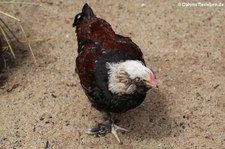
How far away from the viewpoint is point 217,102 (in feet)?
16.4

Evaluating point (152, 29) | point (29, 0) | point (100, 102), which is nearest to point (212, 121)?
point (100, 102)

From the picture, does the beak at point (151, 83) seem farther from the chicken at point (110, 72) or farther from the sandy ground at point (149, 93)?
the sandy ground at point (149, 93)

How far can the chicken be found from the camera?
166 inches

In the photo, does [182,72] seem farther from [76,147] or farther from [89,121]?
[76,147]

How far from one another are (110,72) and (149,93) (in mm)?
1071

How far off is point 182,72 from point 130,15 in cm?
140

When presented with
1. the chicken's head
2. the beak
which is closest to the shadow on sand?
the chicken's head

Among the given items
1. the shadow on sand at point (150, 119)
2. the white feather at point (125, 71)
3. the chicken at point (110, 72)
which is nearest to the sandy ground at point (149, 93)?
the shadow on sand at point (150, 119)

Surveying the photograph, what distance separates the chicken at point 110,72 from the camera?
4.21m

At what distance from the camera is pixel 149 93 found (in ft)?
17.2

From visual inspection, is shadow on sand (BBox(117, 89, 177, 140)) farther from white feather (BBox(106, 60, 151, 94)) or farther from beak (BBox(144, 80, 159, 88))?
beak (BBox(144, 80, 159, 88))

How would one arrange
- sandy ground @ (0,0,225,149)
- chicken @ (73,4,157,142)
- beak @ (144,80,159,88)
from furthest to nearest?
1. sandy ground @ (0,0,225,149)
2. chicken @ (73,4,157,142)
3. beak @ (144,80,159,88)

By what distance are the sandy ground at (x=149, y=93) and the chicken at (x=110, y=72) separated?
14.6 inches

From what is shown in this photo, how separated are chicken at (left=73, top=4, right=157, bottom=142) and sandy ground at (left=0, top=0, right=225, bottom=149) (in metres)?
0.37
